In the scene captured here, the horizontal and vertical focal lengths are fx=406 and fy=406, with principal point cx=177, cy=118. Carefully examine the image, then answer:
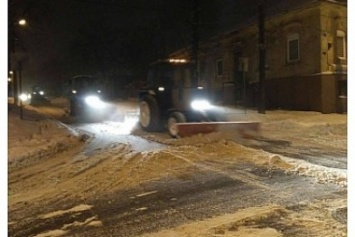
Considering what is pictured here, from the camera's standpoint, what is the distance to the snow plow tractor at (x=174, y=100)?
1397 centimetres

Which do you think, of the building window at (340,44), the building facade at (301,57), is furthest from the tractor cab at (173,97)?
the building window at (340,44)

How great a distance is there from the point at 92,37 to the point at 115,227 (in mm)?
55862

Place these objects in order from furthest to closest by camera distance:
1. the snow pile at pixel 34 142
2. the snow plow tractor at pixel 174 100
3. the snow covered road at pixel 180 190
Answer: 1. the snow plow tractor at pixel 174 100
2. the snow pile at pixel 34 142
3. the snow covered road at pixel 180 190

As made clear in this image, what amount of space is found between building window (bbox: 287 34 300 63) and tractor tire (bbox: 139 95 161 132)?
37.5 ft

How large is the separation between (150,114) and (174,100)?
120 centimetres

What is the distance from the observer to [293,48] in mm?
23828

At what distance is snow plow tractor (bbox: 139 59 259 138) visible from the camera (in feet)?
45.8

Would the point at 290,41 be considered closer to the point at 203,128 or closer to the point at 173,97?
the point at 173,97

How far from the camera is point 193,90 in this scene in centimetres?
1417

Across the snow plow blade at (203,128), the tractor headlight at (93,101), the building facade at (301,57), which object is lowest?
the snow plow blade at (203,128)

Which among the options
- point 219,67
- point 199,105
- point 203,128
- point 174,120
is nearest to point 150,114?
point 174,120

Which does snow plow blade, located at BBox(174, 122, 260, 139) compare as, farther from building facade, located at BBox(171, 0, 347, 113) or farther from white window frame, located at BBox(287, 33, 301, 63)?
white window frame, located at BBox(287, 33, 301, 63)

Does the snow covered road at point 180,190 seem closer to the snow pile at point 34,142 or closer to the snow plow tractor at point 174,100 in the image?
the snow pile at point 34,142
